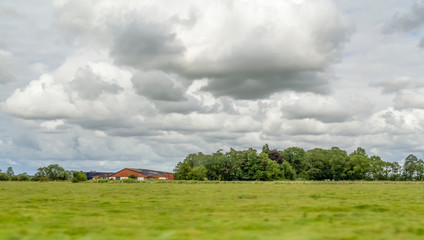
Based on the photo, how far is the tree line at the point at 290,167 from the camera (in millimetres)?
151250

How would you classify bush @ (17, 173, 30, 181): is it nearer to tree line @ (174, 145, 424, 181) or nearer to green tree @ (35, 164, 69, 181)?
green tree @ (35, 164, 69, 181)

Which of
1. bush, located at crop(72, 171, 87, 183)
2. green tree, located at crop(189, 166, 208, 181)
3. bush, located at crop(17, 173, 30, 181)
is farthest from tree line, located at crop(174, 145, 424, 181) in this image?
bush, located at crop(17, 173, 30, 181)

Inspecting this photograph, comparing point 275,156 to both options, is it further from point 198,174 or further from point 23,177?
point 23,177

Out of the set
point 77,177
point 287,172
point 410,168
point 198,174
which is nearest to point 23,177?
point 77,177

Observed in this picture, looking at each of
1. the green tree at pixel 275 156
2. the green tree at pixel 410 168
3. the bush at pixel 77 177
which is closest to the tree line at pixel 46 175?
the bush at pixel 77 177

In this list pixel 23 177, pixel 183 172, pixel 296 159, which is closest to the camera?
pixel 183 172

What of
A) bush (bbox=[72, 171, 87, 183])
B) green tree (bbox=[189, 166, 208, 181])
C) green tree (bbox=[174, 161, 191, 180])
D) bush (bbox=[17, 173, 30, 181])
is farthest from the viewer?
bush (bbox=[17, 173, 30, 181])

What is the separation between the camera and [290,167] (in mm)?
160500

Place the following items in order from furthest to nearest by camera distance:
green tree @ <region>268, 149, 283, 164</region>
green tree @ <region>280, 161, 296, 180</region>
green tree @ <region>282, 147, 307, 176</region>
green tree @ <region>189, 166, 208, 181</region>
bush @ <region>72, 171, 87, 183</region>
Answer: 1. green tree @ <region>282, 147, 307, 176</region>
2. green tree @ <region>268, 149, 283, 164</region>
3. green tree @ <region>280, 161, 296, 180</region>
4. green tree @ <region>189, 166, 208, 181</region>
5. bush @ <region>72, 171, 87, 183</region>

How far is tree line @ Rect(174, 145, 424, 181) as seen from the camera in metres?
151

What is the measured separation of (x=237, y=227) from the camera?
17.0 metres

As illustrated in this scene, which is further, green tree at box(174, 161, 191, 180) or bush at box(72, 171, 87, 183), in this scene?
green tree at box(174, 161, 191, 180)

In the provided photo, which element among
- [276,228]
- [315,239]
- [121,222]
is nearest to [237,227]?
[276,228]

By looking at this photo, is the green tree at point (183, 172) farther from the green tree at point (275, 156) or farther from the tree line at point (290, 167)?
the green tree at point (275, 156)
